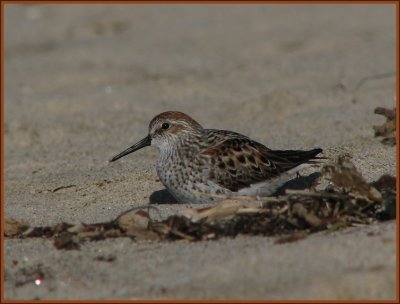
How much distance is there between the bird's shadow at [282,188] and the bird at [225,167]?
13cm

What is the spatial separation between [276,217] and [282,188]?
1505mm

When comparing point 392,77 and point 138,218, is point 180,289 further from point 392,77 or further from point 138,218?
point 392,77

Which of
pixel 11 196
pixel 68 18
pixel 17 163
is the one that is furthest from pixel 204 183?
pixel 68 18

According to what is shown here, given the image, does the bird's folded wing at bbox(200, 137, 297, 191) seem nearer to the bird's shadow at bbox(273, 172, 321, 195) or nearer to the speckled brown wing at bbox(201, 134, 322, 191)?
the speckled brown wing at bbox(201, 134, 322, 191)

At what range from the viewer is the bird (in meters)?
5.74

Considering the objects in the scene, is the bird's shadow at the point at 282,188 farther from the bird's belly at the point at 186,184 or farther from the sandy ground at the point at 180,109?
the bird's belly at the point at 186,184

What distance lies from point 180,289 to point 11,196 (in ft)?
9.54

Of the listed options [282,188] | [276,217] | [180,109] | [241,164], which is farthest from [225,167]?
[180,109]

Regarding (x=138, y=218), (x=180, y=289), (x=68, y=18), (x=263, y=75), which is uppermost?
(x=68, y=18)

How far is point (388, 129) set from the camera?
6.81 metres

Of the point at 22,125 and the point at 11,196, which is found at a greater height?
the point at 22,125

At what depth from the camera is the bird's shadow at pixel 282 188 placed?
6.02 meters

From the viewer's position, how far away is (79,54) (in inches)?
457

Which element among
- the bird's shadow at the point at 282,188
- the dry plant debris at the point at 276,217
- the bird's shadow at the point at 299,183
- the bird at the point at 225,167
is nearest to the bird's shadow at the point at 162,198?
the bird's shadow at the point at 282,188
